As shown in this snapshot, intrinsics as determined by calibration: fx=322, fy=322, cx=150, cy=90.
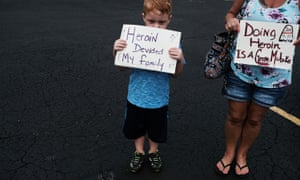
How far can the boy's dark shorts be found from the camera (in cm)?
242

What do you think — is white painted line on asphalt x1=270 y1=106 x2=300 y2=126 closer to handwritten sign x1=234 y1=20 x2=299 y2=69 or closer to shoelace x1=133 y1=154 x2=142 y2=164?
handwritten sign x1=234 y1=20 x2=299 y2=69

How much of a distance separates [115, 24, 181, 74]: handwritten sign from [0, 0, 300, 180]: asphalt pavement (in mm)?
1071

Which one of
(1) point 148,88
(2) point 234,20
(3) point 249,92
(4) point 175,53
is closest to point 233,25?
(2) point 234,20

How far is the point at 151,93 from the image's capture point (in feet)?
7.63

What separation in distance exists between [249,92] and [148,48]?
82 centimetres

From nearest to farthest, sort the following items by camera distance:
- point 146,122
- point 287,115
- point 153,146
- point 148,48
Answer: point 148,48, point 146,122, point 153,146, point 287,115

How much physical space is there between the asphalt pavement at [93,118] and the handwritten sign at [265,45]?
1139 mm

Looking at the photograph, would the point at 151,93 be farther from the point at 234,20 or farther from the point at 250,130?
the point at 250,130

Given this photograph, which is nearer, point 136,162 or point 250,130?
point 250,130

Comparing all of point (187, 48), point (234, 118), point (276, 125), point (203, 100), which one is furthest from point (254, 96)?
point (187, 48)

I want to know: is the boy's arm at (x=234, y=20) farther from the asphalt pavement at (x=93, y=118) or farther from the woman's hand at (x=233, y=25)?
the asphalt pavement at (x=93, y=118)

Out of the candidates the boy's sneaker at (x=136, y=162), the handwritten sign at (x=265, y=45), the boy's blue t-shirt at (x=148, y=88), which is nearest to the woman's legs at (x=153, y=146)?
the boy's sneaker at (x=136, y=162)

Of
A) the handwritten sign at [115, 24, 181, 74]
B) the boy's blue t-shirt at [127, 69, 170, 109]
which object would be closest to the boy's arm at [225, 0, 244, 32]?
the handwritten sign at [115, 24, 181, 74]

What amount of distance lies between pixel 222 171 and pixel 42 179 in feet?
5.03
